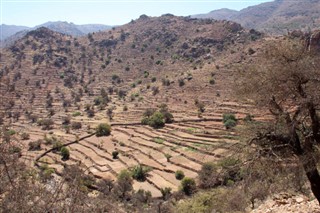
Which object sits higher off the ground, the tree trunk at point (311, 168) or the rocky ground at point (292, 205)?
the tree trunk at point (311, 168)

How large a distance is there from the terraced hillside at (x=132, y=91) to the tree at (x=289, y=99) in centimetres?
125

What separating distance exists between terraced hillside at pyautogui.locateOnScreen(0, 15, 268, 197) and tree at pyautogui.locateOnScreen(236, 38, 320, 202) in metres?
1.25

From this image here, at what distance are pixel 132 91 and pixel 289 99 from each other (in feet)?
225

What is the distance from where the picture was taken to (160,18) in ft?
404

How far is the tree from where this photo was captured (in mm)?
10516

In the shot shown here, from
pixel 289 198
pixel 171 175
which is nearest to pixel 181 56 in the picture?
pixel 171 175

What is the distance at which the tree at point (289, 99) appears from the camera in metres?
10.5

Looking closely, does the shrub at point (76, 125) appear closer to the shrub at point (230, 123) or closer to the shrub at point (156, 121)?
the shrub at point (156, 121)

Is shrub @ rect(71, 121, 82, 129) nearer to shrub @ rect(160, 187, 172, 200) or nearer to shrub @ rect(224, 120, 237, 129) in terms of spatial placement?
shrub @ rect(224, 120, 237, 129)

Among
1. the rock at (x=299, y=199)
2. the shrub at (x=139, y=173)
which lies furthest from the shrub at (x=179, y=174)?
the rock at (x=299, y=199)

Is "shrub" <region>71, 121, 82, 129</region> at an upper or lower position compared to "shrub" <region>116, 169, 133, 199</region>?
lower

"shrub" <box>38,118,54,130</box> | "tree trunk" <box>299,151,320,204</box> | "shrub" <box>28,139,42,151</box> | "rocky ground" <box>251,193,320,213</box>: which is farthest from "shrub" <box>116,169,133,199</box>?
"shrub" <box>38,118,54,130</box>

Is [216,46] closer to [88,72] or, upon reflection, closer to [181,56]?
[181,56]

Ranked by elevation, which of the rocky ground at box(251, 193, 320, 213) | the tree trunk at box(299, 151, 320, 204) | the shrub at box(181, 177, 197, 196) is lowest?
the shrub at box(181, 177, 197, 196)
